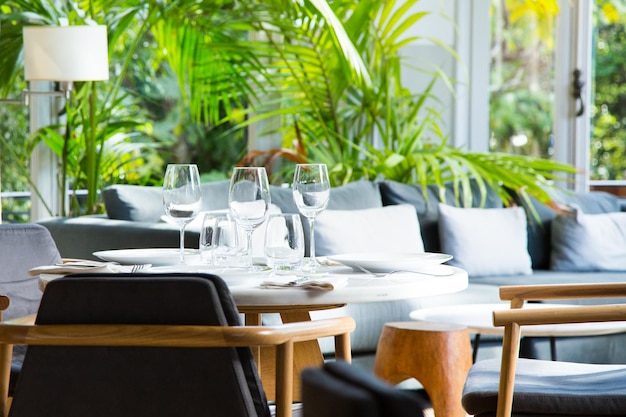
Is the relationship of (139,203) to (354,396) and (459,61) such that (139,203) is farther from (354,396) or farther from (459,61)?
(354,396)

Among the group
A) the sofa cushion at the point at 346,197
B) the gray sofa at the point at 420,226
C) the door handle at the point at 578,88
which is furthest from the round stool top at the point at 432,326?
the door handle at the point at 578,88

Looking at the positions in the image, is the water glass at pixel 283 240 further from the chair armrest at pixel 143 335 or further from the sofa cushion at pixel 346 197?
the sofa cushion at pixel 346 197

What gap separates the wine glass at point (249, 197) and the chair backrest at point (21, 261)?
692 mm

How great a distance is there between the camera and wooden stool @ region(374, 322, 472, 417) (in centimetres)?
291

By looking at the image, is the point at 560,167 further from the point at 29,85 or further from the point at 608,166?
the point at 29,85

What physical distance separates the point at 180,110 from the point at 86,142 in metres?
0.93

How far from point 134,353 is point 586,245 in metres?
3.00

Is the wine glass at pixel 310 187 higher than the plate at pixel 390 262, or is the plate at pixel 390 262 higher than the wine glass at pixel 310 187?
the wine glass at pixel 310 187

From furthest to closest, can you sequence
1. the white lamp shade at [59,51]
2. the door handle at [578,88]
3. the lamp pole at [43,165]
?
1. the door handle at [578,88]
2. the lamp pole at [43,165]
3. the white lamp shade at [59,51]

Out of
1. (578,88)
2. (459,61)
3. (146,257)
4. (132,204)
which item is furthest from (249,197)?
(578,88)

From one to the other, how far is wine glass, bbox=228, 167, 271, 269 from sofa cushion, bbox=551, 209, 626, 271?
96.6 inches

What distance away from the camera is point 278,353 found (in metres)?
1.55

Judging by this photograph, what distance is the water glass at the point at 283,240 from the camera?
6.06 feet

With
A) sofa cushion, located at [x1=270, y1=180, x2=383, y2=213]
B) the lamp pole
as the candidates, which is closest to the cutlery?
sofa cushion, located at [x1=270, y1=180, x2=383, y2=213]
